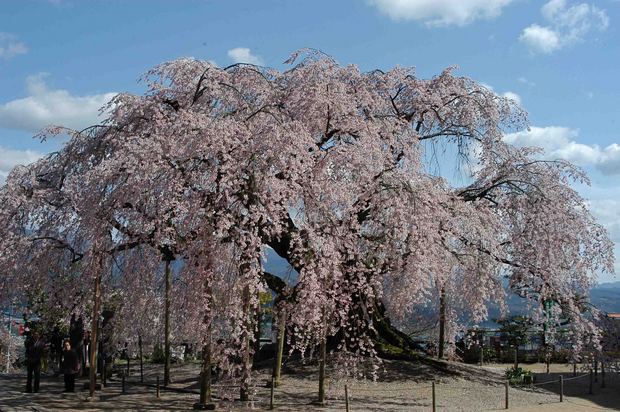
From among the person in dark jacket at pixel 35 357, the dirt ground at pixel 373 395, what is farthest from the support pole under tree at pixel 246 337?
the person in dark jacket at pixel 35 357

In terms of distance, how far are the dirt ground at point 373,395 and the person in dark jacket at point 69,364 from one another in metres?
0.39

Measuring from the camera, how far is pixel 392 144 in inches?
713

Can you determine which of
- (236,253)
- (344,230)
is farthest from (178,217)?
(344,230)

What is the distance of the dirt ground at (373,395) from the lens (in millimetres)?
15711

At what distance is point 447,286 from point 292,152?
922 cm

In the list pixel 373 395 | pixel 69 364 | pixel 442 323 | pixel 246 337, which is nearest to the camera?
pixel 246 337

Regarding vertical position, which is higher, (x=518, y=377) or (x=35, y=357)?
(x=35, y=357)

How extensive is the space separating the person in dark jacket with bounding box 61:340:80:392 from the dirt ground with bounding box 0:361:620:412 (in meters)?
0.39

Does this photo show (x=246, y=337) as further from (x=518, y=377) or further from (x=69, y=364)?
(x=518, y=377)

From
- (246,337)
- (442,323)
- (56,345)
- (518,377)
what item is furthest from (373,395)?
(56,345)

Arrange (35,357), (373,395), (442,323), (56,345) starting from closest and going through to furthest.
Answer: (373,395), (35,357), (442,323), (56,345)

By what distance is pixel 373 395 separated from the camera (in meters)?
17.1

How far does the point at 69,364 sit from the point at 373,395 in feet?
27.9

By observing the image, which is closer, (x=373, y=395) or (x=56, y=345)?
(x=373, y=395)
